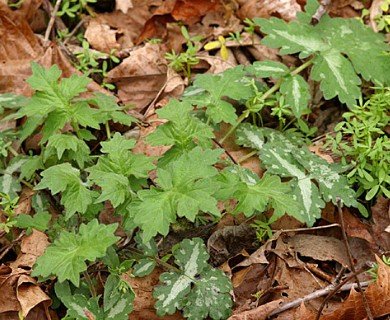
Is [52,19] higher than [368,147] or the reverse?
the reverse

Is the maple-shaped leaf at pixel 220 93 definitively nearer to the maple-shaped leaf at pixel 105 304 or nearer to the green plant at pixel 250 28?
the green plant at pixel 250 28

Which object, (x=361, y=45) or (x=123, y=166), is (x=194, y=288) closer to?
(x=123, y=166)

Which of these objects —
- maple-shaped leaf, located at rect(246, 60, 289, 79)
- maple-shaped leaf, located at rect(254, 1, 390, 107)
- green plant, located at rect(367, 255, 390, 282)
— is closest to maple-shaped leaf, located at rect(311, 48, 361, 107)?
maple-shaped leaf, located at rect(254, 1, 390, 107)

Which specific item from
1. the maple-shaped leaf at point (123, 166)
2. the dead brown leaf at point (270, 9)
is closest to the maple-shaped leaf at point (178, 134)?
the maple-shaped leaf at point (123, 166)

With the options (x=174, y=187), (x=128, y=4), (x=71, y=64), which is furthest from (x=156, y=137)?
(x=128, y=4)

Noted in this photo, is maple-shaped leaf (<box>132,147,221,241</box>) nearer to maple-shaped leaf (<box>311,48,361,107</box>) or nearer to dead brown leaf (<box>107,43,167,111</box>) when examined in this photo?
maple-shaped leaf (<box>311,48,361,107</box>)

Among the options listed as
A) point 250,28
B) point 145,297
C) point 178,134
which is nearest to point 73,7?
point 250,28

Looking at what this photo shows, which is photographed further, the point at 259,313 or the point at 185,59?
the point at 185,59
